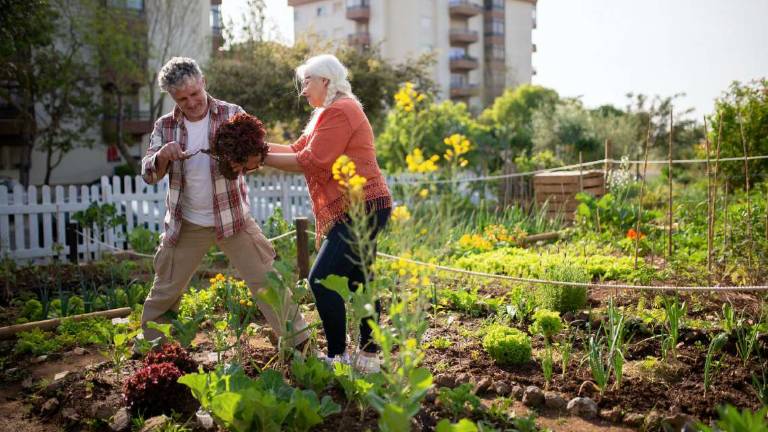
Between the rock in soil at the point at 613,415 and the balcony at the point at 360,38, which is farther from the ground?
the balcony at the point at 360,38

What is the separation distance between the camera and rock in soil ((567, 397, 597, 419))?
2.92 metres

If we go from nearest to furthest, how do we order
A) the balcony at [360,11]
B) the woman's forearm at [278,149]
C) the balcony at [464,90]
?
the woman's forearm at [278,149], the balcony at [360,11], the balcony at [464,90]

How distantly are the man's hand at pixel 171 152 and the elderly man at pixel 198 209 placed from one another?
0.10 m

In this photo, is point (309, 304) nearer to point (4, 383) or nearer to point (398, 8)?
point (4, 383)

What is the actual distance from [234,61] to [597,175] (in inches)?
473

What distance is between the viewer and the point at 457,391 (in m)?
2.85

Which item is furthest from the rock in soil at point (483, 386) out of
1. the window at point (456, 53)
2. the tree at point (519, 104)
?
the window at point (456, 53)

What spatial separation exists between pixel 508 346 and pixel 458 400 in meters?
0.76

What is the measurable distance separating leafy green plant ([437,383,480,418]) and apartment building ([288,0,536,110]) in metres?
36.2

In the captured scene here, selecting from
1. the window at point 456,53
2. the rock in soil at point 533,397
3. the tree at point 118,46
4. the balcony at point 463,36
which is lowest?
the rock in soil at point 533,397

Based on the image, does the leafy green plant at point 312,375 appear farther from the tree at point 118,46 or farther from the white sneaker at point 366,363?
the tree at point 118,46

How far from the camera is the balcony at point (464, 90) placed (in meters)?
45.6

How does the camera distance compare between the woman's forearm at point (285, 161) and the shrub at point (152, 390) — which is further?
the woman's forearm at point (285, 161)

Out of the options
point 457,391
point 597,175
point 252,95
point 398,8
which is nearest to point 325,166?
point 457,391
